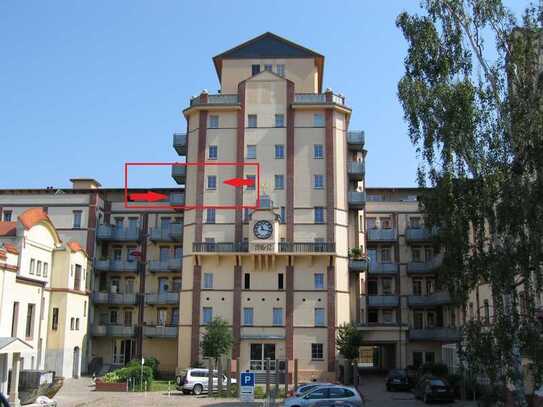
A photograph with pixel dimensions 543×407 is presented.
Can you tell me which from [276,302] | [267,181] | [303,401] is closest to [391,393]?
[276,302]

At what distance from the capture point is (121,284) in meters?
66.6

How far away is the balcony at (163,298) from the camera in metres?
62.3

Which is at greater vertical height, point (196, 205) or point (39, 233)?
point (196, 205)

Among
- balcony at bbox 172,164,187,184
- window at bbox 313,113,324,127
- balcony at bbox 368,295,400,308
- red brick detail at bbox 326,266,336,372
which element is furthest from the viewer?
balcony at bbox 368,295,400,308

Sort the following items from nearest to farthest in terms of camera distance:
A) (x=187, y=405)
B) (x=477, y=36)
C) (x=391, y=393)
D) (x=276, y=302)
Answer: (x=477, y=36) → (x=187, y=405) → (x=391, y=393) → (x=276, y=302)

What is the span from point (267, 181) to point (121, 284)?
815 inches

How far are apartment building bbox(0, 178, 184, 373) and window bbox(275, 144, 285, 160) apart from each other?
10.7m

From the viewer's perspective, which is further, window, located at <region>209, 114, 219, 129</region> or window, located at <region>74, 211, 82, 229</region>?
window, located at <region>74, 211, 82, 229</region>

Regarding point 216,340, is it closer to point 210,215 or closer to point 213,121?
point 210,215

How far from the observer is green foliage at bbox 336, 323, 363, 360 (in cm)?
5266

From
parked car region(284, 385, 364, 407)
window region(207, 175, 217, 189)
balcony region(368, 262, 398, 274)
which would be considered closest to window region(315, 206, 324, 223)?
window region(207, 175, 217, 189)

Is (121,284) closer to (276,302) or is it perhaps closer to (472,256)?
(276,302)

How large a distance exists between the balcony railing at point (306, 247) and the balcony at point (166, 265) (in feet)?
39.7

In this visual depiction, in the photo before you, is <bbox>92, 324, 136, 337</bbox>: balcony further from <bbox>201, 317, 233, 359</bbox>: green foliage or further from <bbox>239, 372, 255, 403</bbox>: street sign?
<bbox>239, 372, 255, 403</bbox>: street sign
